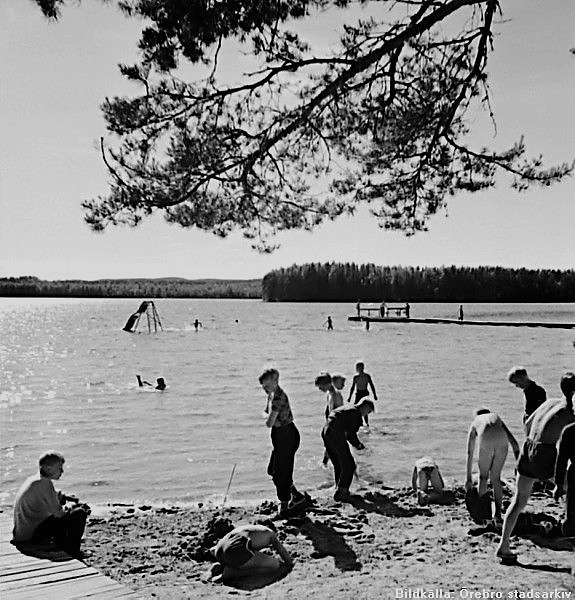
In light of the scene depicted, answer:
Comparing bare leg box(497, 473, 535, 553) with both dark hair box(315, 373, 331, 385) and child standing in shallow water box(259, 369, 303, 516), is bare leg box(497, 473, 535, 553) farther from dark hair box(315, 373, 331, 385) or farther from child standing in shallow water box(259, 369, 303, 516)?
dark hair box(315, 373, 331, 385)

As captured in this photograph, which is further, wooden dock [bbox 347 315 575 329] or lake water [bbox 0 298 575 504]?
wooden dock [bbox 347 315 575 329]

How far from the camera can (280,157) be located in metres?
7.51

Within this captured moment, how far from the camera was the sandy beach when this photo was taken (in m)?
5.58

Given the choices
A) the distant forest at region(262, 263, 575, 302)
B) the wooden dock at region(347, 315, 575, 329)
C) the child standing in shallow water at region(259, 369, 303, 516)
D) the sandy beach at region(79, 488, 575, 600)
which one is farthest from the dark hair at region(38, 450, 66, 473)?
the distant forest at region(262, 263, 575, 302)

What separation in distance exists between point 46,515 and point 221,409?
13851mm

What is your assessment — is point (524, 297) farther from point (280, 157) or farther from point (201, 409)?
point (280, 157)

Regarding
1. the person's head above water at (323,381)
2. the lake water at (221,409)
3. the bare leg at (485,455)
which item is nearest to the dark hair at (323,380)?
the person's head above water at (323,381)

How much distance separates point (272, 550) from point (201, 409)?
1396 cm

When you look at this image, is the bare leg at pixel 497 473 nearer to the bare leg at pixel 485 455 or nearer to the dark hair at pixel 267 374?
the bare leg at pixel 485 455

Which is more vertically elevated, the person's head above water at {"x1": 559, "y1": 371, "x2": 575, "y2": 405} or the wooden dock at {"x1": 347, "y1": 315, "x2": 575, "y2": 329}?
the person's head above water at {"x1": 559, "y1": 371, "x2": 575, "y2": 405}

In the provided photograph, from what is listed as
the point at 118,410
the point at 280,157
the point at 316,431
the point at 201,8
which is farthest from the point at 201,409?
the point at 201,8

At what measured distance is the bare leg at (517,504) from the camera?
5.66m

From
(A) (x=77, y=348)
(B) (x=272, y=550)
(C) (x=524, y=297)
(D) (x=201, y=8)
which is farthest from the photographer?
(C) (x=524, y=297)

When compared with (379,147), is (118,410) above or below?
below
